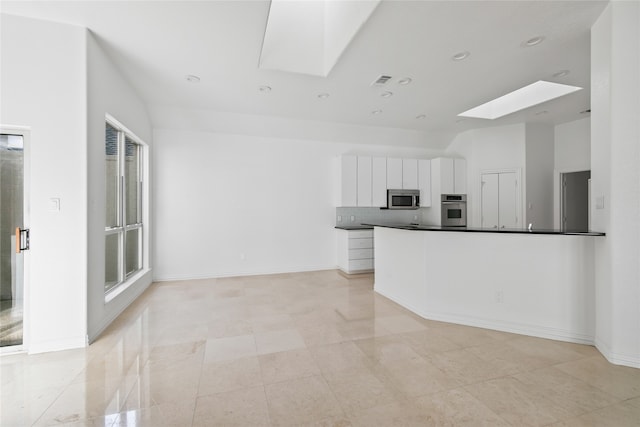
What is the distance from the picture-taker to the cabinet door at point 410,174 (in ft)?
19.7

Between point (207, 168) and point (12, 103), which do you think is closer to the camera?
point (12, 103)

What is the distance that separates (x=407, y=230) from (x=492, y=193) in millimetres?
3339

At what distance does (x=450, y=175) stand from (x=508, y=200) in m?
1.20

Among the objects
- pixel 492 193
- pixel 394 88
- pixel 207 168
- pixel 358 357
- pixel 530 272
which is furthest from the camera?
pixel 492 193

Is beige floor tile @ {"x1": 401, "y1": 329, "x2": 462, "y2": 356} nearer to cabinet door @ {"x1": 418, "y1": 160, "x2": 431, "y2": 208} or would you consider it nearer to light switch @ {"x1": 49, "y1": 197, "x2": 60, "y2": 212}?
light switch @ {"x1": 49, "y1": 197, "x2": 60, "y2": 212}

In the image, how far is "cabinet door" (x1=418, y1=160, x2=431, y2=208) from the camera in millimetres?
6141

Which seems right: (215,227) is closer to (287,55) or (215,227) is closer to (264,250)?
(264,250)

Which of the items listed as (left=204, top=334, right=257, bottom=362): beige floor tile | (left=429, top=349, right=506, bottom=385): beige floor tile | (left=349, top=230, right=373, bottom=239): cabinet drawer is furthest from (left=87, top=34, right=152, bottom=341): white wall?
(left=349, top=230, right=373, bottom=239): cabinet drawer

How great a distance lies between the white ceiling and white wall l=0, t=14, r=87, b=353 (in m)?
0.25

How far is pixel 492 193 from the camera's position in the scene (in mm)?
5594

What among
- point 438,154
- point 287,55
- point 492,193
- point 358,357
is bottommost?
point 358,357

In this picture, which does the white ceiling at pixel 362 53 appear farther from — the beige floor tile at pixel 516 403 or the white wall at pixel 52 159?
the beige floor tile at pixel 516 403

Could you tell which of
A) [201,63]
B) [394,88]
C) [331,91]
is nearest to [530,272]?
[394,88]

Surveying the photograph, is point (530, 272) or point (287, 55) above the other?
point (287, 55)
